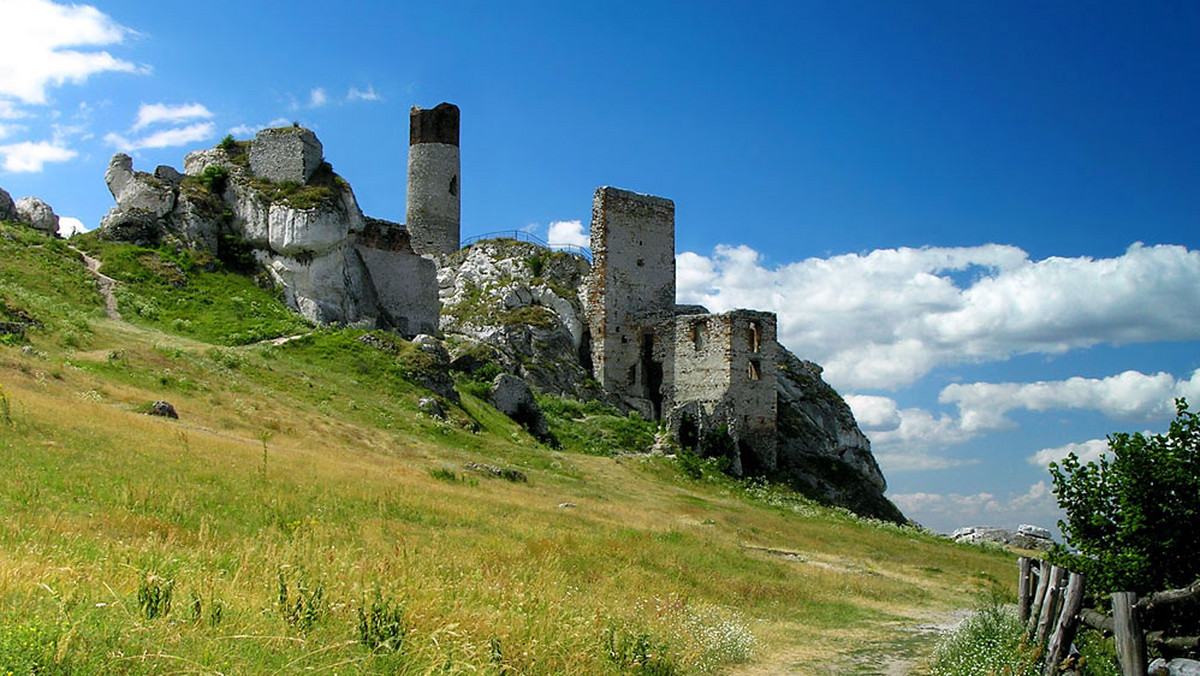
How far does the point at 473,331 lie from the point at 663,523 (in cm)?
2573

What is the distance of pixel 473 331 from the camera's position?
4525 cm

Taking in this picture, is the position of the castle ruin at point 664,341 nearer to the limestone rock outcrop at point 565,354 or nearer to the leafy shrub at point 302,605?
the limestone rock outcrop at point 565,354

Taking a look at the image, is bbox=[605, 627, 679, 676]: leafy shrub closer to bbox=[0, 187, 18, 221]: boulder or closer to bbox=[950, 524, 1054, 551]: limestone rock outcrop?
bbox=[950, 524, 1054, 551]: limestone rock outcrop

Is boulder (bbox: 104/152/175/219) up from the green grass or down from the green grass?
up

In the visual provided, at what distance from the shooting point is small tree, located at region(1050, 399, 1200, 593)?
31.4 ft

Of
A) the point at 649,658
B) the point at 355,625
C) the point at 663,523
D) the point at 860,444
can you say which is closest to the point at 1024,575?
the point at 649,658

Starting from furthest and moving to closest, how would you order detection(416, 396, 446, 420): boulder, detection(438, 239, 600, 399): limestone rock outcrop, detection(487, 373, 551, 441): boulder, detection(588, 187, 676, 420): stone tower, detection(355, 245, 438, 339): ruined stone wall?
detection(588, 187, 676, 420): stone tower
detection(438, 239, 600, 399): limestone rock outcrop
detection(355, 245, 438, 339): ruined stone wall
detection(487, 373, 551, 441): boulder
detection(416, 396, 446, 420): boulder

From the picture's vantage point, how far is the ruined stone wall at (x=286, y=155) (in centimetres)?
3903

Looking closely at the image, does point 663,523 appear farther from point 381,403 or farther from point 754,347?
point 754,347

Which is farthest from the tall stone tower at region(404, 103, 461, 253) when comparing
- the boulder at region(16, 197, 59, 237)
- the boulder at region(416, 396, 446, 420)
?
the boulder at region(416, 396, 446, 420)

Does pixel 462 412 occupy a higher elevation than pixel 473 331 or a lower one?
lower

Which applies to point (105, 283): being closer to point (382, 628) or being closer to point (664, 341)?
point (664, 341)

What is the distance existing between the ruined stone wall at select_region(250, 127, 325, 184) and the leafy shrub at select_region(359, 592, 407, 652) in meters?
33.8

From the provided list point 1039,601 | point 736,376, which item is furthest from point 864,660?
point 736,376
